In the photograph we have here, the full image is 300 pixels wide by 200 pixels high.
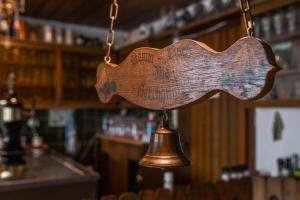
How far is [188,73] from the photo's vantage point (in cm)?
65

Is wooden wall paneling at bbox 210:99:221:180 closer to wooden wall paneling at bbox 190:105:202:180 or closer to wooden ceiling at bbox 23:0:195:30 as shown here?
wooden wall paneling at bbox 190:105:202:180

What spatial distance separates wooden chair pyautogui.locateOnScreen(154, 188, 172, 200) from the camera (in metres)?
1.36

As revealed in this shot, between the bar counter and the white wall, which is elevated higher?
the white wall

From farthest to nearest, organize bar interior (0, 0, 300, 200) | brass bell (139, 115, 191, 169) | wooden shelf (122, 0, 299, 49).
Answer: wooden shelf (122, 0, 299, 49), brass bell (139, 115, 191, 169), bar interior (0, 0, 300, 200)

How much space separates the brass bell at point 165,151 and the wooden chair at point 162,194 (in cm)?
56

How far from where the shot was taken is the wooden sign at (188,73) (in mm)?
535

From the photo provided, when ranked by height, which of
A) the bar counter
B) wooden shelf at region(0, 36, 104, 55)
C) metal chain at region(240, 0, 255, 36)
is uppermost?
wooden shelf at region(0, 36, 104, 55)

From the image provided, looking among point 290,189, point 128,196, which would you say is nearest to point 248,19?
point 128,196

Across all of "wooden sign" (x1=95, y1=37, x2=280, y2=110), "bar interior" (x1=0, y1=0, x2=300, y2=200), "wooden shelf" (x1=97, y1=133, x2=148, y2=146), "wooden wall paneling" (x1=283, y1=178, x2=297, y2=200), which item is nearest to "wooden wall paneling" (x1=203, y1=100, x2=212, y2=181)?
"bar interior" (x1=0, y1=0, x2=300, y2=200)

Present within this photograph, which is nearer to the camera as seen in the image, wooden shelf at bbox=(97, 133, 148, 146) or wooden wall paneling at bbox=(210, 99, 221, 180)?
wooden wall paneling at bbox=(210, 99, 221, 180)

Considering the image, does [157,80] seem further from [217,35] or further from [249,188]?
[217,35]

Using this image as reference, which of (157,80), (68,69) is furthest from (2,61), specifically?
(157,80)

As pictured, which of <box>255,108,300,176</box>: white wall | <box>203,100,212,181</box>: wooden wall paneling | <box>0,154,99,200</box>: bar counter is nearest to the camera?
<box>0,154,99,200</box>: bar counter

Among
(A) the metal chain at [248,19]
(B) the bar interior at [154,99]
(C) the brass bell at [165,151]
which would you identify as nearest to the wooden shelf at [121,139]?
(B) the bar interior at [154,99]
